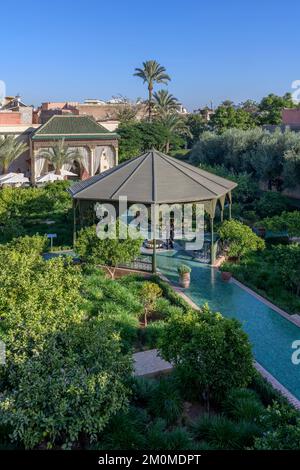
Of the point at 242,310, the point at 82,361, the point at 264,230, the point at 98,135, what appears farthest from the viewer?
the point at 98,135

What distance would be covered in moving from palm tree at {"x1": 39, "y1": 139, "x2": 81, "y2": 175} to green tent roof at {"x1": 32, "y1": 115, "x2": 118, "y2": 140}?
53.8 inches

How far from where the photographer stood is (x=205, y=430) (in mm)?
8133

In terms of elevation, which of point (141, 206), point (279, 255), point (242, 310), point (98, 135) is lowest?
point (242, 310)

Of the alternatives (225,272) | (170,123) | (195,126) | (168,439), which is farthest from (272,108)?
(168,439)

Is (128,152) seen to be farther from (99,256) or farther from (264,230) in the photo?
(99,256)

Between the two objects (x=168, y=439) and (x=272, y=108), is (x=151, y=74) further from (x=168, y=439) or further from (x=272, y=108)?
(x=168, y=439)

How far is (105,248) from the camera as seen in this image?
16.2m

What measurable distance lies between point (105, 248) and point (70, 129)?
28.7 metres

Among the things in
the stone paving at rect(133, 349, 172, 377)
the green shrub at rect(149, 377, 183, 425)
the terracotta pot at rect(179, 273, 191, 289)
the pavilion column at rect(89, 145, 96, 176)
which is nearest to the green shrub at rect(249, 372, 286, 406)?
the green shrub at rect(149, 377, 183, 425)

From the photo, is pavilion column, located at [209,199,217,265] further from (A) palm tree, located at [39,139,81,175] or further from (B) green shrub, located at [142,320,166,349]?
(A) palm tree, located at [39,139,81,175]

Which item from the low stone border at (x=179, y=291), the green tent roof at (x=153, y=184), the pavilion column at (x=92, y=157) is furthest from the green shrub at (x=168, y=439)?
the pavilion column at (x=92, y=157)

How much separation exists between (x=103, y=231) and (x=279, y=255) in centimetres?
647

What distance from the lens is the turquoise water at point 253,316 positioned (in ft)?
36.1
